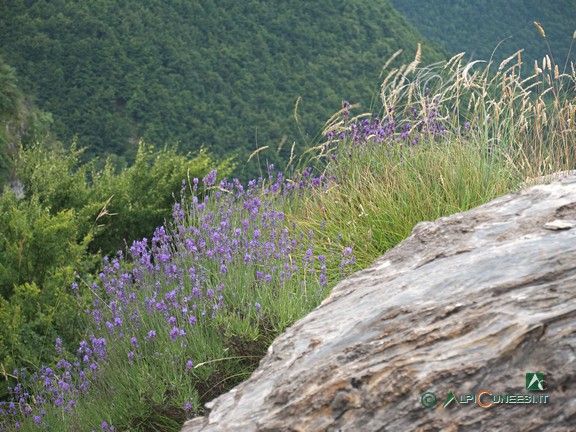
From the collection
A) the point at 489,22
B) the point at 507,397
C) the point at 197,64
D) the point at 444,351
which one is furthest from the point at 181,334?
the point at 489,22

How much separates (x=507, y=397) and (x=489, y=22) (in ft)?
171

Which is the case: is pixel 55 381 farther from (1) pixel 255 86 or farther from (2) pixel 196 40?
(2) pixel 196 40

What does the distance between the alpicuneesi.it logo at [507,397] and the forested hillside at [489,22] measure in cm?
4559

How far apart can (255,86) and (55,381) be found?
29838mm

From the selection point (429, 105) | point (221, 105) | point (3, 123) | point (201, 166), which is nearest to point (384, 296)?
point (429, 105)

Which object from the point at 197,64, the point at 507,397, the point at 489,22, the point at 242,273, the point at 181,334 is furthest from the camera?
the point at 489,22

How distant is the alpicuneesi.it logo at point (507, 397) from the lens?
1742 millimetres

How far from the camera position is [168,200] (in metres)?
7.70

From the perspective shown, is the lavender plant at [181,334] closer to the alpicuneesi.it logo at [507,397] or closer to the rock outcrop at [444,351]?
the rock outcrop at [444,351]

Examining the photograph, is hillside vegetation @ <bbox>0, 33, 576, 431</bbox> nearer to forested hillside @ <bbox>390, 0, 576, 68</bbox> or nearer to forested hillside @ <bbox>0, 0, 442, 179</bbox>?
forested hillside @ <bbox>0, 0, 442, 179</bbox>

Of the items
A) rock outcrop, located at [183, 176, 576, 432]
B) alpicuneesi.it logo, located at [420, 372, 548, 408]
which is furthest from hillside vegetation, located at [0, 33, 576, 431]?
alpicuneesi.it logo, located at [420, 372, 548, 408]

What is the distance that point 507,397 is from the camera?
176 centimetres

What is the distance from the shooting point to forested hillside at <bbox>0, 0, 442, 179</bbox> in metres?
29.0

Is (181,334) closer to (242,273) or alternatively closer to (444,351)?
(242,273)
